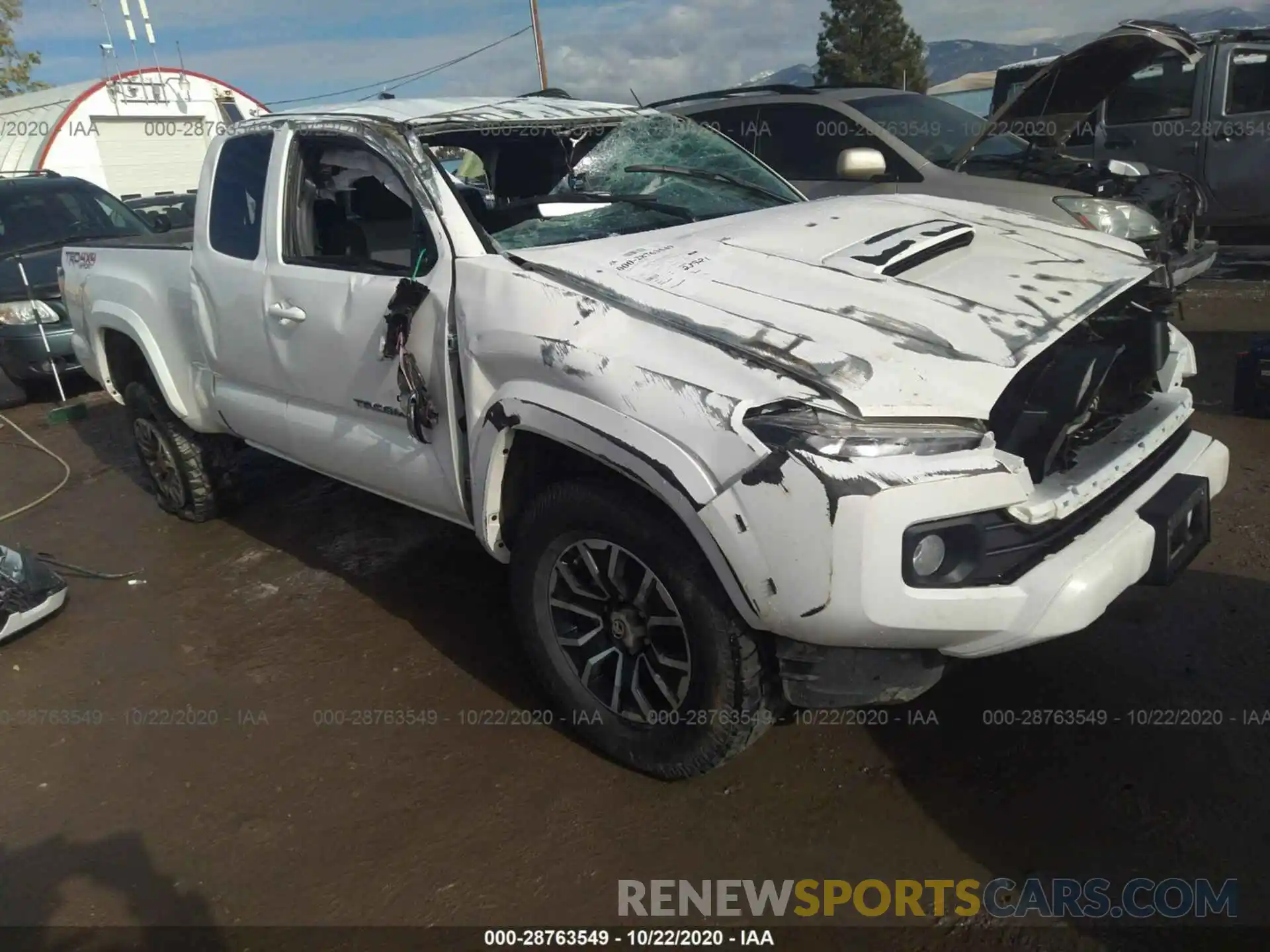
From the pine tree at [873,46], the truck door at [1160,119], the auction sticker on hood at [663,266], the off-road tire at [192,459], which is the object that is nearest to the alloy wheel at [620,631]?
the auction sticker on hood at [663,266]

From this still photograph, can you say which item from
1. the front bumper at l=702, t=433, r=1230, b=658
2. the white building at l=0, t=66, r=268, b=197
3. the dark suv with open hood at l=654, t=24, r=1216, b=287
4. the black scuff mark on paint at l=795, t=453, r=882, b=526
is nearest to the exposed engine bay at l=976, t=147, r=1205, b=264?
the dark suv with open hood at l=654, t=24, r=1216, b=287

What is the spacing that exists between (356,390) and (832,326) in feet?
5.93

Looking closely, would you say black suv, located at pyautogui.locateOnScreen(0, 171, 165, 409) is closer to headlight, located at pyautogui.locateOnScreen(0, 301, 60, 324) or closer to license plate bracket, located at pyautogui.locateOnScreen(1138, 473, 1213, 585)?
headlight, located at pyautogui.locateOnScreen(0, 301, 60, 324)

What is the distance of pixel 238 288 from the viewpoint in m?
3.83

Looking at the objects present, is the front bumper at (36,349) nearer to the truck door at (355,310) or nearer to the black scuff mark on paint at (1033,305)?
the truck door at (355,310)

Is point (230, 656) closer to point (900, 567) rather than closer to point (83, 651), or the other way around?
point (83, 651)

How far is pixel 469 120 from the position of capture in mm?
3355

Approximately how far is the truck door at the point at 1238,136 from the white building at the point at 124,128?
78.1 feet

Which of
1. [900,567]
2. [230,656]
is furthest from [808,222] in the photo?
[230,656]

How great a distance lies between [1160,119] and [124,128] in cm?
2767

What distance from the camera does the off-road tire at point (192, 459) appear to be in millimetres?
4863

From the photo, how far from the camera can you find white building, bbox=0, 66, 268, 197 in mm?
25203

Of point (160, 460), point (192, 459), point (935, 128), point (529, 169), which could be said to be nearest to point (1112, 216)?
point (935, 128)

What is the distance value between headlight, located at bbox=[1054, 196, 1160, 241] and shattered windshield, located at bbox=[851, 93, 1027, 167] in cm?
A: 103
